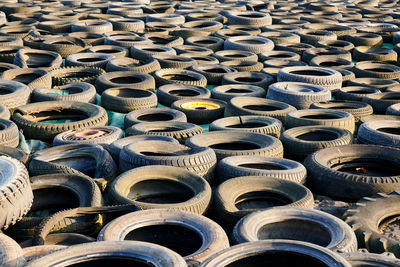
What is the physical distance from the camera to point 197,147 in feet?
25.0

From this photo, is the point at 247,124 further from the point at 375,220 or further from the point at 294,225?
the point at 294,225

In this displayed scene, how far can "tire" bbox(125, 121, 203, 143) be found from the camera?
27.3 ft

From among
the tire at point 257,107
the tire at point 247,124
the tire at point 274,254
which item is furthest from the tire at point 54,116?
the tire at point 274,254

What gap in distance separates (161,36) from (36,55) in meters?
4.19

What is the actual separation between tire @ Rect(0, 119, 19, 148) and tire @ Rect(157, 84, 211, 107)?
322cm

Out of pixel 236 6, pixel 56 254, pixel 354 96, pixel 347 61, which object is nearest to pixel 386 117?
pixel 354 96

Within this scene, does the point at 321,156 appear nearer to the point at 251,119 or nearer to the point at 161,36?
the point at 251,119

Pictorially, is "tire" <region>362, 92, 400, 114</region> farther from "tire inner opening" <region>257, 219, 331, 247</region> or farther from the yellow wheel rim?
"tire inner opening" <region>257, 219, 331, 247</region>

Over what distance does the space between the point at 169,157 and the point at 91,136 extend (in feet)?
6.03

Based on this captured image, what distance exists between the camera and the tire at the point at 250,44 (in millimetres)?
14438

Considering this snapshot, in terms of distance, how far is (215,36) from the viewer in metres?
16.3

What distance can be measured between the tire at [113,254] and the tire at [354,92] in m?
7.46

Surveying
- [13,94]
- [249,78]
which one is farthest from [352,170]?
[13,94]

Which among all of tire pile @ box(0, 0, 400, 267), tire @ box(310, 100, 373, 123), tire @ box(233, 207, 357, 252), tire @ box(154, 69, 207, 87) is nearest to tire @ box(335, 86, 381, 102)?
tire pile @ box(0, 0, 400, 267)
